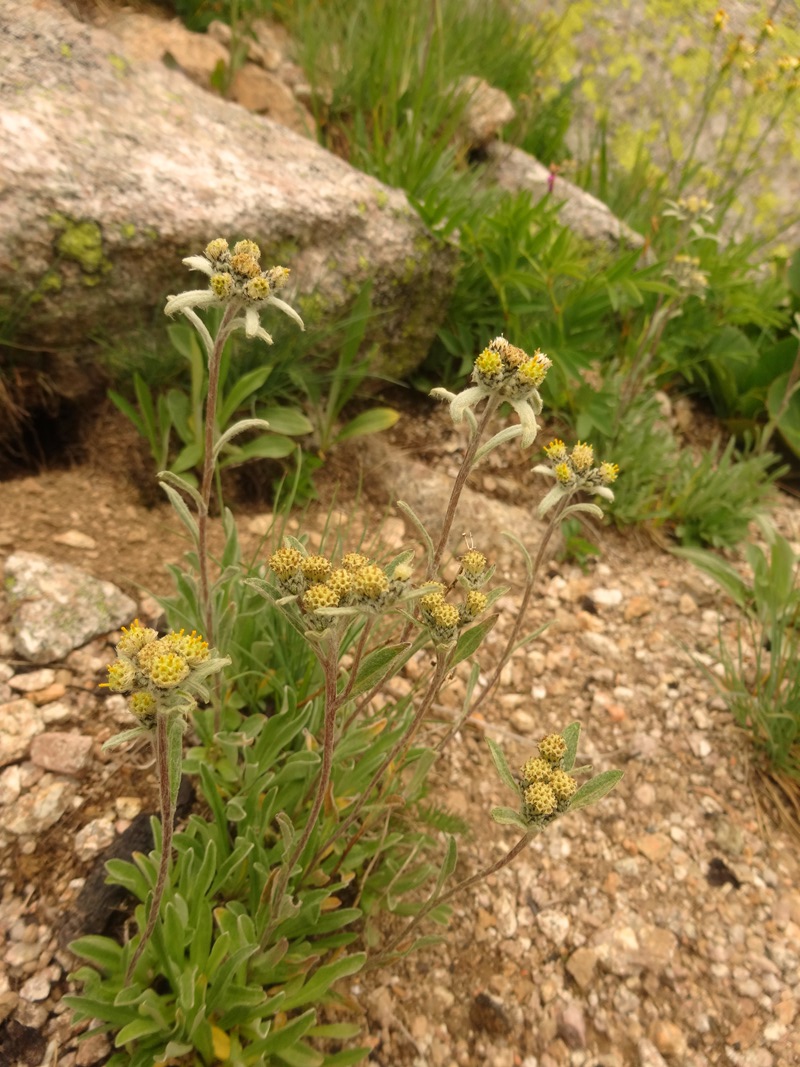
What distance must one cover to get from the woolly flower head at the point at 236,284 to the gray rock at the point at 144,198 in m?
1.22

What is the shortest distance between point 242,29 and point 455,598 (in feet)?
12.1

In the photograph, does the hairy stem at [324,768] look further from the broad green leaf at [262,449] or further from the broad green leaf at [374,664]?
the broad green leaf at [262,449]

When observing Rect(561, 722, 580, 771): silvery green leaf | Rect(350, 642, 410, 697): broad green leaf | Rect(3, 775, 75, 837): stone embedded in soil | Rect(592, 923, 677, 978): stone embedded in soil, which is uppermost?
Rect(350, 642, 410, 697): broad green leaf

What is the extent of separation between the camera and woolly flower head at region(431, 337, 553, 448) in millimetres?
1531

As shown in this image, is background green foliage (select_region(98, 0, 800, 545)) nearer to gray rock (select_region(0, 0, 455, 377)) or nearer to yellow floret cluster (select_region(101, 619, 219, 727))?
gray rock (select_region(0, 0, 455, 377))

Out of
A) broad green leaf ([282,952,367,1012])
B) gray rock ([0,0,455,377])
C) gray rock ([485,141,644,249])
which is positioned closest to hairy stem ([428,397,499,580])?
broad green leaf ([282,952,367,1012])

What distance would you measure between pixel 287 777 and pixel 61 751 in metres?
0.65

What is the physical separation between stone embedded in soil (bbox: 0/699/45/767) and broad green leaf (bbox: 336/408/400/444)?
1.71 meters

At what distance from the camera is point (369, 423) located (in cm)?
341

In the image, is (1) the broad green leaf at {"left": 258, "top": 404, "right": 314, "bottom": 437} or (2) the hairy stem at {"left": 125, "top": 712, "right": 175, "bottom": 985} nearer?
(2) the hairy stem at {"left": 125, "top": 712, "right": 175, "bottom": 985}

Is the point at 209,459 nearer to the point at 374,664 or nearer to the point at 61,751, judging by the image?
the point at 374,664

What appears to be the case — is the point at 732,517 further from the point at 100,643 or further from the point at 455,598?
the point at 100,643

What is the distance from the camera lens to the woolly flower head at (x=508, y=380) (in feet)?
5.02

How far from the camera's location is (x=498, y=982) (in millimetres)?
2160
